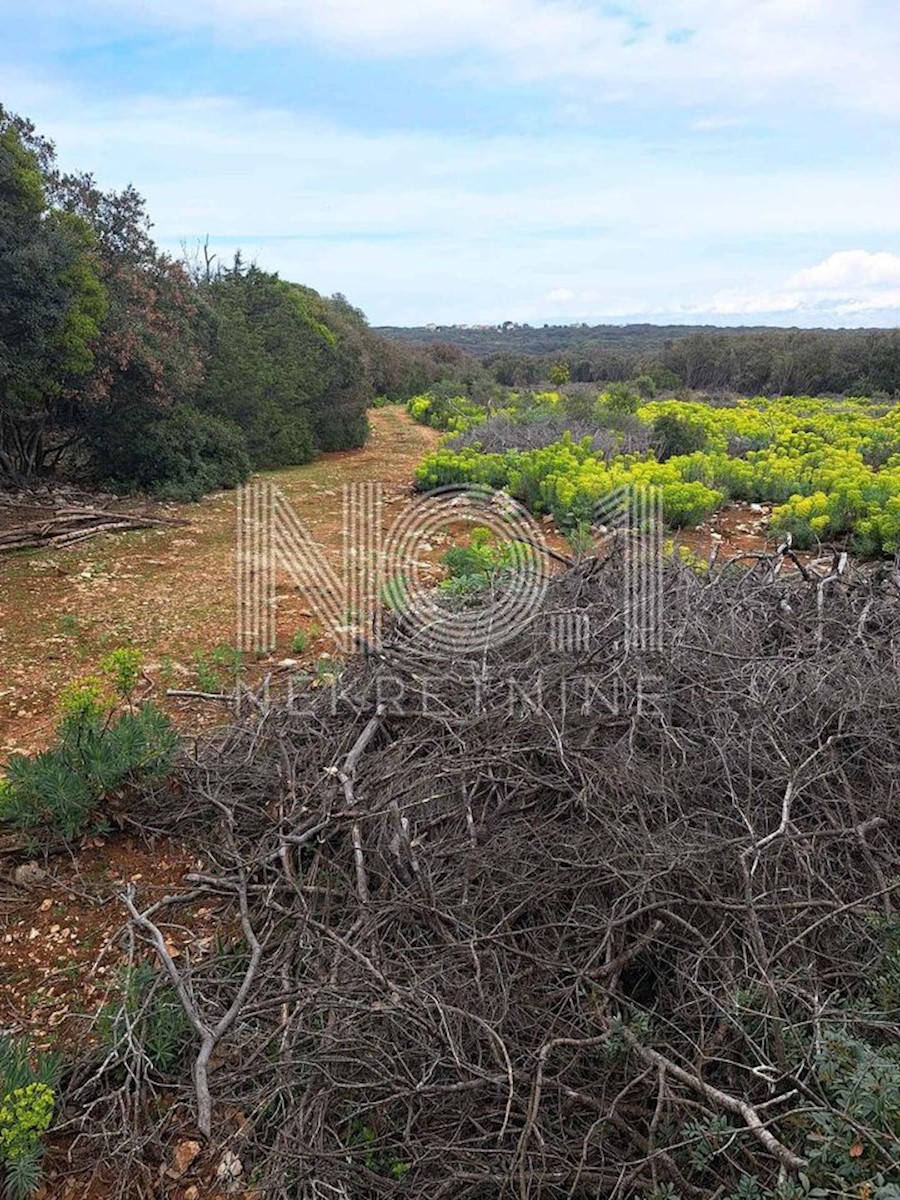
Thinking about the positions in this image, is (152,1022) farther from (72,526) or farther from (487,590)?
(72,526)

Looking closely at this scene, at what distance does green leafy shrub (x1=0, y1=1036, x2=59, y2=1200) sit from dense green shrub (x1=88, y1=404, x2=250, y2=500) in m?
8.95

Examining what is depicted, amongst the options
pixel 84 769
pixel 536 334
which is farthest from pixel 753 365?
pixel 536 334

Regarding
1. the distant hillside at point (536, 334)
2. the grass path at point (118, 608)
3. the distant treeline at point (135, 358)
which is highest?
the distant hillside at point (536, 334)

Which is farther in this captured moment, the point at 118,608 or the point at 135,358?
the point at 135,358

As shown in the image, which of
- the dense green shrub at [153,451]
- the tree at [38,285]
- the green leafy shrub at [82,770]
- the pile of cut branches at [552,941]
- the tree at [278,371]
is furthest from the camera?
the tree at [278,371]

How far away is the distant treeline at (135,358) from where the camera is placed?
25.1ft

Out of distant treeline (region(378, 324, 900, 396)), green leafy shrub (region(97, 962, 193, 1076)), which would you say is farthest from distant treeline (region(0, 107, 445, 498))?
distant treeline (region(378, 324, 900, 396))

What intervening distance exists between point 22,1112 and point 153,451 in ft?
31.5

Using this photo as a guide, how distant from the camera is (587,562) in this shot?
15.2ft

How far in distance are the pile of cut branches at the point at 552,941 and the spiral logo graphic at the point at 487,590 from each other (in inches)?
19.7

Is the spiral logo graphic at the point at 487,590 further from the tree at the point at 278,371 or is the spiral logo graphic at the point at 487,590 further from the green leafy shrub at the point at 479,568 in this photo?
the tree at the point at 278,371

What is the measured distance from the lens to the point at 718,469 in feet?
32.3

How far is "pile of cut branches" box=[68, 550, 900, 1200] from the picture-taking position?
5.48 ft

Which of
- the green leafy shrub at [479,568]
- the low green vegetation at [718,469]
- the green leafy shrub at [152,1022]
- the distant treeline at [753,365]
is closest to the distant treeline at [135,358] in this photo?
the low green vegetation at [718,469]
